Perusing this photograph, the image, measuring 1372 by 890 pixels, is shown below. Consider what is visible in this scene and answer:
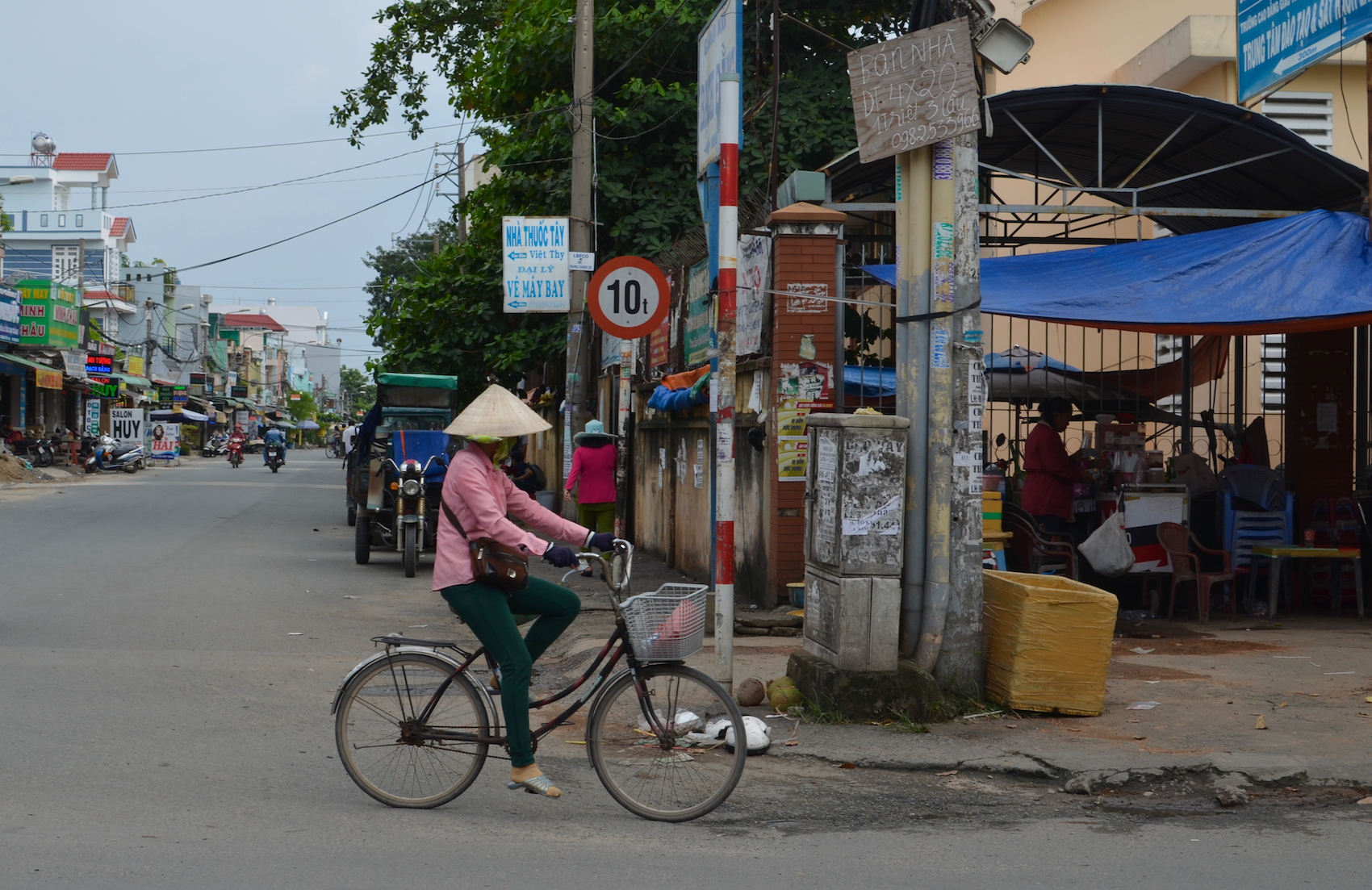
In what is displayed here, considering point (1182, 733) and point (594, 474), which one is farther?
point (594, 474)

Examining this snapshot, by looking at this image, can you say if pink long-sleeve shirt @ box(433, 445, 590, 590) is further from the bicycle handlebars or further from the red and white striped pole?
the red and white striped pole

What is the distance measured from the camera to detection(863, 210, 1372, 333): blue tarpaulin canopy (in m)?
8.98

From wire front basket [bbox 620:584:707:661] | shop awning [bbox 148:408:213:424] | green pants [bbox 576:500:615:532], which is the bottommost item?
wire front basket [bbox 620:584:707:661]

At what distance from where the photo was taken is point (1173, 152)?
12.1m

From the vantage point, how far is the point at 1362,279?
9227mm

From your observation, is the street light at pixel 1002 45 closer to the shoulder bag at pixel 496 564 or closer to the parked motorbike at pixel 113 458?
the shoulder bag at pixel 496 564

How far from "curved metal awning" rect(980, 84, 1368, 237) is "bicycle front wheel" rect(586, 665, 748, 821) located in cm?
670

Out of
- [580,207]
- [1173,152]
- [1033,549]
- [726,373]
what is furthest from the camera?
[580,207]

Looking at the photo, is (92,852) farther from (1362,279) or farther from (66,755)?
(1362,279)

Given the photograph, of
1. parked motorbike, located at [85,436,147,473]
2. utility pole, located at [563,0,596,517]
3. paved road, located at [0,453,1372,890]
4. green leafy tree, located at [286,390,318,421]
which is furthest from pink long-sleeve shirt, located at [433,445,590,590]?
green leafy tree, located at [286,390,318,421]

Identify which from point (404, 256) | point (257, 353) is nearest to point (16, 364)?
point (404, 256)

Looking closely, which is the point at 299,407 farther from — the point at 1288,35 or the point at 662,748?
the point at 662,748

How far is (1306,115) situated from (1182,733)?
1388 cm

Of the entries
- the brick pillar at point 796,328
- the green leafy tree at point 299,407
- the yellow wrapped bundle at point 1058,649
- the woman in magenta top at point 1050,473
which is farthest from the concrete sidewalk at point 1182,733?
the green leafy tree at point 299,407
